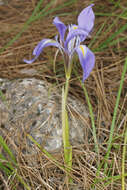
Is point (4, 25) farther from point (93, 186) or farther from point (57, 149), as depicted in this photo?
point (93, 186)

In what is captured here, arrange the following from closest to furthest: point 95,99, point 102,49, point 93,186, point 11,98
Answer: point 93,186
point 11,98
point 95,99
point 102,49

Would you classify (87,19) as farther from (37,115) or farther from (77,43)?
(37,115)

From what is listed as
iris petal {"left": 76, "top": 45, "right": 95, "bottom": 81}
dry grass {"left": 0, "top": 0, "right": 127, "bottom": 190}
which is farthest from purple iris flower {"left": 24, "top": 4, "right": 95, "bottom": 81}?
dry grass {"left": 0, "top": 0, "right": 127, "bottom": 190}

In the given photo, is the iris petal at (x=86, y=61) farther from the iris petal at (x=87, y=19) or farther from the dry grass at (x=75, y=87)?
the dry grass at (x=75, y=87)

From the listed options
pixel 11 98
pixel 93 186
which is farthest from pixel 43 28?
pixel 93 186

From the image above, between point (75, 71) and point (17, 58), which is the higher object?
point (17, 58)

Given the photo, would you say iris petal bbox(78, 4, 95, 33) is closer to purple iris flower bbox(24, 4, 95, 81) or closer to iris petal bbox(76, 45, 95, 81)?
purple iris flower bbox(24, 4, 95, 81)

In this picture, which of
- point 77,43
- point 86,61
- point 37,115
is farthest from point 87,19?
point 37,115
